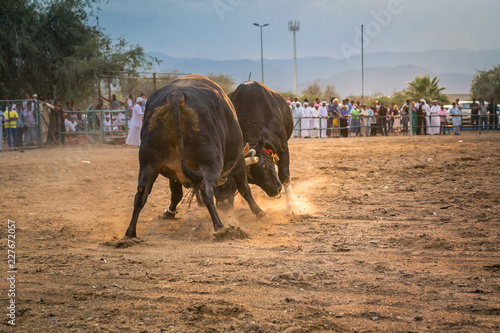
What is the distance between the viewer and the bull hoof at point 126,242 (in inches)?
222

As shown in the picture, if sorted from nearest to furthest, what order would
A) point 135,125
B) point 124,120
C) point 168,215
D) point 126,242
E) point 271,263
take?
1. point 271,263
2. point 126,242
3. point 168,215
4. point 135,125
5. point 124,120

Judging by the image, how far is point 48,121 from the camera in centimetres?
2306

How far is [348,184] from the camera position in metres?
10.2

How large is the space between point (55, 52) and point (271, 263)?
27138 millimetres

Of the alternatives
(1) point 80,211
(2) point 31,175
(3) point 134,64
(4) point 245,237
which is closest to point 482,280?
(4) point 245,237

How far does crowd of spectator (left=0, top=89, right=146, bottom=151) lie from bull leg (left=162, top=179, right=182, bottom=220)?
13545mm

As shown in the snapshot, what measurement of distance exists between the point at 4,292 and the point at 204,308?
1630mm

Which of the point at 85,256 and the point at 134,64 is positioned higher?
the point at 134,64

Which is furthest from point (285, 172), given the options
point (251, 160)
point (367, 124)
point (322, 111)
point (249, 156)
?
point (322, 111)

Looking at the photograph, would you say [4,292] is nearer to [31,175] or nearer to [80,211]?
[80,211]

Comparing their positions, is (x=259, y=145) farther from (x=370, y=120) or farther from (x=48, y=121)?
(x=370, y=120)

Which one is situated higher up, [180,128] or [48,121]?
[48,121]

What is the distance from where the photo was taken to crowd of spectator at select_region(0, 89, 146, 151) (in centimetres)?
2069

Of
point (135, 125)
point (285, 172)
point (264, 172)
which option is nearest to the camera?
point (264, 172)
